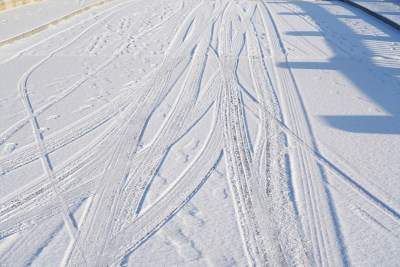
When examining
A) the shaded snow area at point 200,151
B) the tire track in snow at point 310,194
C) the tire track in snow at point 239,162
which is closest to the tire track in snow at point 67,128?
the shaded snow area at point 200,151

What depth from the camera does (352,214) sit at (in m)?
3.51

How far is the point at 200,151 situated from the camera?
4.48 meters

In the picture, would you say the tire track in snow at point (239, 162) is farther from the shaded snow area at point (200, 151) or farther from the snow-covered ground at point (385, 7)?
the snow-covered ground at point (385, 7)

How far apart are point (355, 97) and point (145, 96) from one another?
3.21 meters

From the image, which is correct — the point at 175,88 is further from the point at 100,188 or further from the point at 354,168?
the point at 354,168

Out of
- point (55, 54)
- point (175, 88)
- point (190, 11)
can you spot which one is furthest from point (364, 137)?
point (190, 11)

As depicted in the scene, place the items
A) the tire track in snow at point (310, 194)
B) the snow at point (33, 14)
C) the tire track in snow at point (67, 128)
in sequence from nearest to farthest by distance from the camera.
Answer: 1. the tire track in snow at point (310, 194)
2. the tire track in snow at point (67, 128)
3. the snow at point (33, 14)

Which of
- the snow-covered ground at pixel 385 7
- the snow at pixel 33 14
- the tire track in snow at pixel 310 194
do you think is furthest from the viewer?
the snow-covered ground at pixel 385 7

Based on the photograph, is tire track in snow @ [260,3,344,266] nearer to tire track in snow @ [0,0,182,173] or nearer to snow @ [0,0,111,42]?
tire track in snow @ [0,0,182,173]

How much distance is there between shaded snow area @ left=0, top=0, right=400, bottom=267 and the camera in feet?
10.5

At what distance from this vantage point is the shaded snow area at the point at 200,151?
3.21 metres

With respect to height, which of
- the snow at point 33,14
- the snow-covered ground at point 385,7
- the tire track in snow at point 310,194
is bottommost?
the tire track in snow at point 310,194

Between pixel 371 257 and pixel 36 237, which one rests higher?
pixel 36 237

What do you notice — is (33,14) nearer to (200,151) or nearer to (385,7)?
(200,151)
